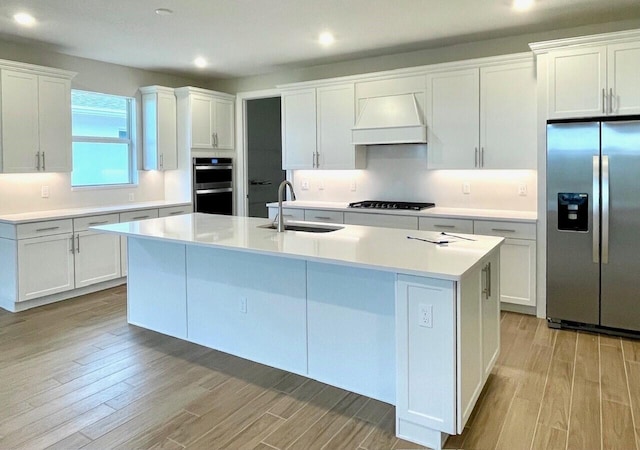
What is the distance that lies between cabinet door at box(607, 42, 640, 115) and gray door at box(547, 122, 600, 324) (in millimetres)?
234

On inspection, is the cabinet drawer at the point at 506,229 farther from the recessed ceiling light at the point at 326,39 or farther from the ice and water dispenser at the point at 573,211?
the recessed ceiling light at the point at 326,39

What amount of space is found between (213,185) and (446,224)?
332 centimetres

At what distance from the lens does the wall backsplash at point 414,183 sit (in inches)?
187

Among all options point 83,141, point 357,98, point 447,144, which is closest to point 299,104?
point 357,98

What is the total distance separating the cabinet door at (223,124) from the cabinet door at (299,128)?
1.10 m

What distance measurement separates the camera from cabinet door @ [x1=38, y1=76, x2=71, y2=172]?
478 centimetres

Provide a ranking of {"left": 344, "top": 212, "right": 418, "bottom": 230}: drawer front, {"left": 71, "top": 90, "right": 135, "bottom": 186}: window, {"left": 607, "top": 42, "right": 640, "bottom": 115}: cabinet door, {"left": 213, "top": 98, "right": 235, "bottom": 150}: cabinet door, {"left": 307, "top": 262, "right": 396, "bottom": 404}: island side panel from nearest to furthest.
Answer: {"left": 307, "top": 262, "right": 396, "bottom": 404}: island side panel → {"left": 607, "top": 42, "right": 640, "bottom": 115}: cabinet door → {"left": 344, "top": 212, "right": 418, "bottom": 230}: drawer front → {"left": 71, "top": 90, "right": 135, "bottom": 186}: window → {"left": 213, "top": 98, "right": 235, "bottom": 150}: cabinet door

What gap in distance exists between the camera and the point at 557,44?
384 centimetres

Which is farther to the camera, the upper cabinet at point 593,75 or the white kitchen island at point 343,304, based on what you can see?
the upper cabinet at point 593,75

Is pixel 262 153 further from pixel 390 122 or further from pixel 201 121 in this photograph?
pixel 390 122

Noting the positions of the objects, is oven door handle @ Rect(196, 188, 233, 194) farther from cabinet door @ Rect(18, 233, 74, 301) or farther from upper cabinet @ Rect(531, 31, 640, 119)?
upper cabinet @ Rect(531, 31, 640, 119)

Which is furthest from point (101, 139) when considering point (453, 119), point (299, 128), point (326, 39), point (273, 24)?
point (453, 119)

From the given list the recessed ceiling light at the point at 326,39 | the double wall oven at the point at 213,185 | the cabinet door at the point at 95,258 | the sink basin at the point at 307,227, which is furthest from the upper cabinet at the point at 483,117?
the cabinet door at the point at 95,258

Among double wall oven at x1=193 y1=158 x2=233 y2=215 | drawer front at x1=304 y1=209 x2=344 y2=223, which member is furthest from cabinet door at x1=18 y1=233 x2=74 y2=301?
drawer front at x1=304 y1=209 x2=344 y2=223
